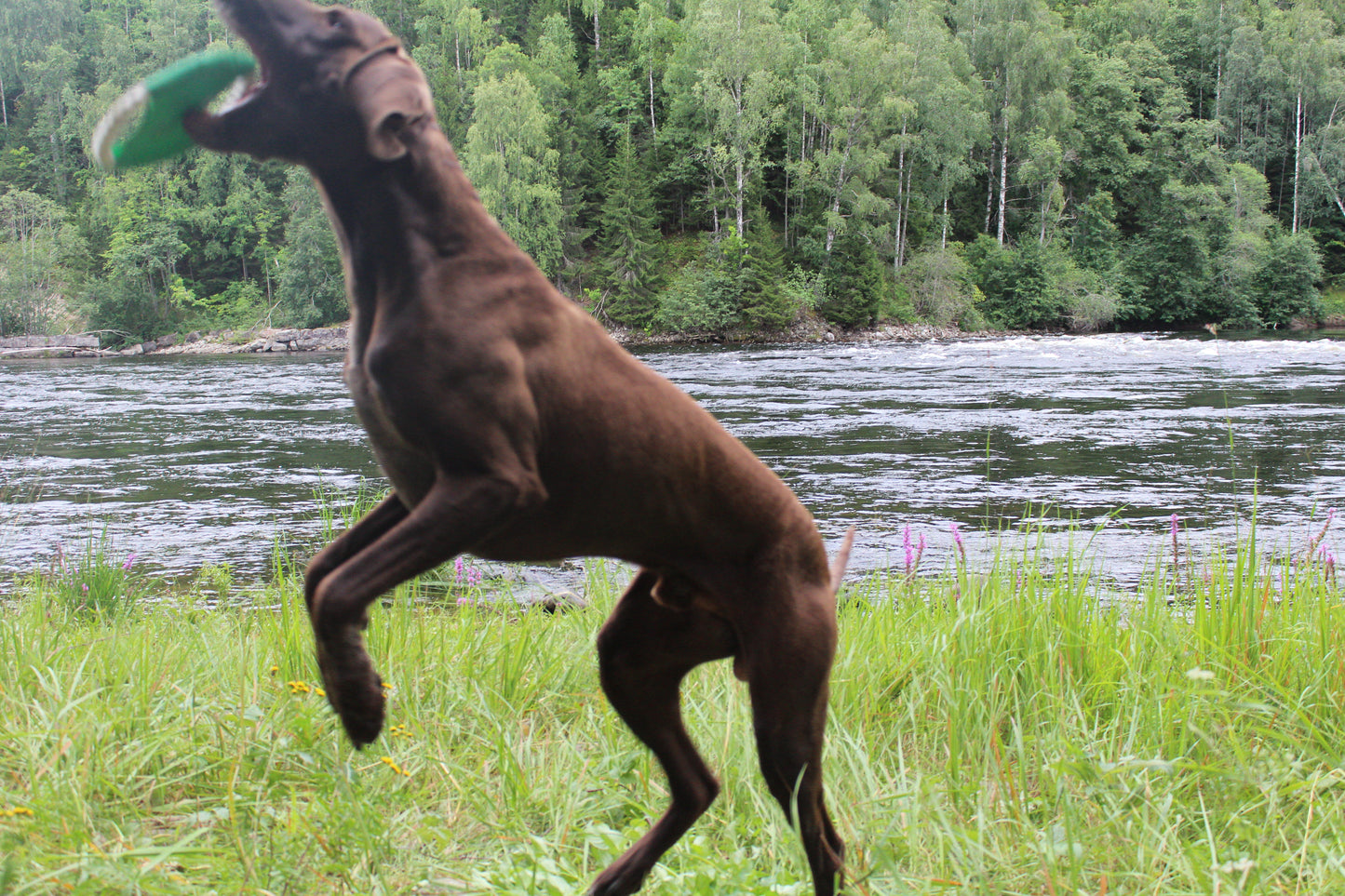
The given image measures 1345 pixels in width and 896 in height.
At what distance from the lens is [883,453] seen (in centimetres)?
1494

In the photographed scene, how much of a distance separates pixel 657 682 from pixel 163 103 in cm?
145

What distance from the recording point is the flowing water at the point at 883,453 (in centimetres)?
998

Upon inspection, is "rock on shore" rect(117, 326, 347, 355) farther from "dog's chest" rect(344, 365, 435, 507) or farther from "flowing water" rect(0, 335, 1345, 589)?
"dog's chest" rect(344, 365, 435, 507)

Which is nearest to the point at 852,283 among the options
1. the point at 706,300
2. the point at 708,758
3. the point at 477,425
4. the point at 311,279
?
the point at 706,300

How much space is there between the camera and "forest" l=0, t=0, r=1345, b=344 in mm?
45594

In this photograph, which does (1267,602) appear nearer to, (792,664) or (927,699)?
(927,699)

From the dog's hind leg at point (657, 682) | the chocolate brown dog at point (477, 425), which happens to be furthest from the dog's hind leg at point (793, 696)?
the dog's hind leg at point (657, 682)

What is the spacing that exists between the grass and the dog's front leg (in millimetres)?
855

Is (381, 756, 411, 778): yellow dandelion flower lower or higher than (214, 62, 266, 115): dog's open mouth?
lower

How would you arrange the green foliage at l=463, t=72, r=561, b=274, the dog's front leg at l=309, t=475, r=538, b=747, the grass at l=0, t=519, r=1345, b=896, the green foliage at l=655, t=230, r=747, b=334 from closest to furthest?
the dog's front leg at l=309, t=475, r=538, b=747
the grass at l=0, t=519, r=1345, b=896
the green foliage at l=463, t=72, r=561, b=274
the green foliage at l=655, t=230, r=747, b=334

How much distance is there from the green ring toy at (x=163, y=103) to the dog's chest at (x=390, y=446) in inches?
21.7

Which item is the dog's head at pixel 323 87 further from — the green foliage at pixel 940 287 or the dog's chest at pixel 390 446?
the green foliage at pixel 940 287

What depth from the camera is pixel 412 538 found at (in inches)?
59.9

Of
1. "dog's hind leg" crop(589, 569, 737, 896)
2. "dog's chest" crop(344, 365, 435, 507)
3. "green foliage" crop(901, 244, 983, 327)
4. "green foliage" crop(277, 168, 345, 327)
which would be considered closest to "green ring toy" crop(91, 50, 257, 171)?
"dog's chest" crop(344, 365, 435, 507)
